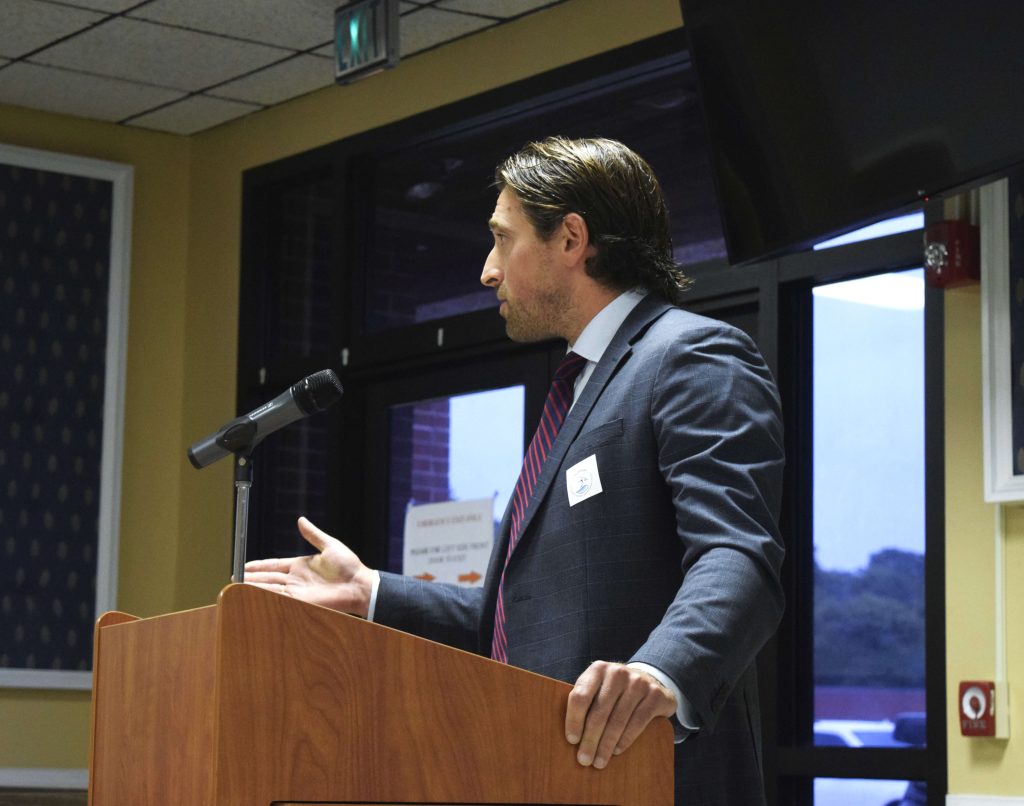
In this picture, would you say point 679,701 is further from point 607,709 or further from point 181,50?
point 181,50

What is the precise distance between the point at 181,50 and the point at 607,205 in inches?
132

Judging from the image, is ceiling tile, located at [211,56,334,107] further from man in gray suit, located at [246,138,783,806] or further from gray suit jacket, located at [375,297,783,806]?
gray suit jacket, located at [375,297,783,806]

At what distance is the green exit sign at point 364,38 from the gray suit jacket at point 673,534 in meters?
2.68

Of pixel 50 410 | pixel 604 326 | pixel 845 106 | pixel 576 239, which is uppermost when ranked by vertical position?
pixel 845 106

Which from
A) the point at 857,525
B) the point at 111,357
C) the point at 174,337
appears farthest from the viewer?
the point at 174,337

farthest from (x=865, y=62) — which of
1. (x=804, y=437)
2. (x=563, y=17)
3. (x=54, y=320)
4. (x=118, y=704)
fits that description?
(x=54, y=320)

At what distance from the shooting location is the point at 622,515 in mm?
1847

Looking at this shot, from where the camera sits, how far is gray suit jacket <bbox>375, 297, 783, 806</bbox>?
5.39 feet

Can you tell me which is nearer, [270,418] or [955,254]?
[270,418]

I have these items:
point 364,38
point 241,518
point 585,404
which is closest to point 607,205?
Result: point 585,404

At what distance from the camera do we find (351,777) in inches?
53.7

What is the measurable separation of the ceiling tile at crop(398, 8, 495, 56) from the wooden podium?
141 inches

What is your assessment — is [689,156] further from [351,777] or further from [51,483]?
[351,777]

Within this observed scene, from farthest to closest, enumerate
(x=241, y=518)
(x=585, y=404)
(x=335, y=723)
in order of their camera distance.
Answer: (x=585, y=404) → (x=241, y=518) → (x=335, y=723)
